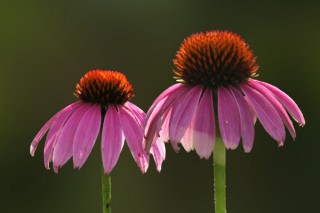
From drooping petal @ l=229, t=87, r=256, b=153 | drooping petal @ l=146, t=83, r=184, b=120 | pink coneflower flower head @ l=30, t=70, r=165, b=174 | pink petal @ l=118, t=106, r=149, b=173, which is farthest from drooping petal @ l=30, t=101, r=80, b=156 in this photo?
drooping petal @ l=229, t=87, r=256, b=153

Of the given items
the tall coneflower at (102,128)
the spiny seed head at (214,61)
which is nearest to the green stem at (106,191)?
the tall coneflower at (102,128)

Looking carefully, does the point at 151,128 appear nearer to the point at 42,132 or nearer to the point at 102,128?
the point at 102,128

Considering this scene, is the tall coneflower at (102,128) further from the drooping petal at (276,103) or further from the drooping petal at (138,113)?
the drooping petal at (276,103)

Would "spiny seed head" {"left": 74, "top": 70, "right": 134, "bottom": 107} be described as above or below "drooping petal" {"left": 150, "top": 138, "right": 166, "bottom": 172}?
above

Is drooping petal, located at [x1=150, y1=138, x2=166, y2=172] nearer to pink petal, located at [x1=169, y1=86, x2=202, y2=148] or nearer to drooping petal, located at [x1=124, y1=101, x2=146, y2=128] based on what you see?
drooping petal, located at [x1=124, y1=101, x2=146, y2=128]

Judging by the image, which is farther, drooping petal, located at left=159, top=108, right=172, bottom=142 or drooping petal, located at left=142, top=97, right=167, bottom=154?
drooping petal, located at left=159, top=108, right=172, bottom=142

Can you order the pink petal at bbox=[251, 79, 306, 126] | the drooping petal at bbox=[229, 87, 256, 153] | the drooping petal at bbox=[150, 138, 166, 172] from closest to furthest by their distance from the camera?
the drooping petal at bbox=[229, 87, 256, 153] < the pink petal at bbox=[251, 79, 306, 126] < the drooping petal at bbox=[150, 138, 166, 172]

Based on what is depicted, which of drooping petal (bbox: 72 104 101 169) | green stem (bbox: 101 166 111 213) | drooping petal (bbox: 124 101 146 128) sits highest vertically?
drooping petal (bbox: 124 101 146 128)
